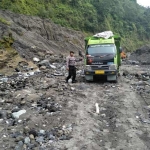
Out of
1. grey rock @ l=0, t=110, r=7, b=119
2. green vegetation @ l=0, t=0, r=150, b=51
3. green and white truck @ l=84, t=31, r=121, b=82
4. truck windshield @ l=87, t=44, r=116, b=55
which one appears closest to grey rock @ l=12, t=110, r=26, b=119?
grey rock @ l=0, t=110, r=7, b=119

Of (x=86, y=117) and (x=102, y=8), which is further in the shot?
(x=102, y=8)

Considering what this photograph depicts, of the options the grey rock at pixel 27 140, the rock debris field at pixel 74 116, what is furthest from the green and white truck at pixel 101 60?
the grey rock at pixel 27 140

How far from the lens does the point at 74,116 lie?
27.4ft

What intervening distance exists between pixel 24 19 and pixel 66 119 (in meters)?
24.0

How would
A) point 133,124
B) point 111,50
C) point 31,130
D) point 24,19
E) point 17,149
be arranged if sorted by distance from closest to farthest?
point 17,149 → point 31,130 → point 133,124 → point 111,50 → point 24,19

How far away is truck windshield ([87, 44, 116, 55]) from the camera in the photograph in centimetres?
1359

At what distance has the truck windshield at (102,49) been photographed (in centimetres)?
1359

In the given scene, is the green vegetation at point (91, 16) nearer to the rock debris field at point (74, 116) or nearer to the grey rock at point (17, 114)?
the rock debris field at point (74, 116)

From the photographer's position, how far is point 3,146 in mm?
6461

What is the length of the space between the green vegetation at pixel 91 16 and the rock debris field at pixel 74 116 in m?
21.5

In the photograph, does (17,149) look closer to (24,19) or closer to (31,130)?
(31,130)

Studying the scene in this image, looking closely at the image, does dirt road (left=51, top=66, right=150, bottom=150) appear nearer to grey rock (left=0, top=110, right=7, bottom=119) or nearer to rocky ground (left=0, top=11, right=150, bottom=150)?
rocky ground (left=0, top=11, right=150, bottom=150)

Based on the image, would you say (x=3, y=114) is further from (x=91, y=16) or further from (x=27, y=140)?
(x=91, y=16)

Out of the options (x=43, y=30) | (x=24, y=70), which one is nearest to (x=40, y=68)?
(x=24, y=70)
